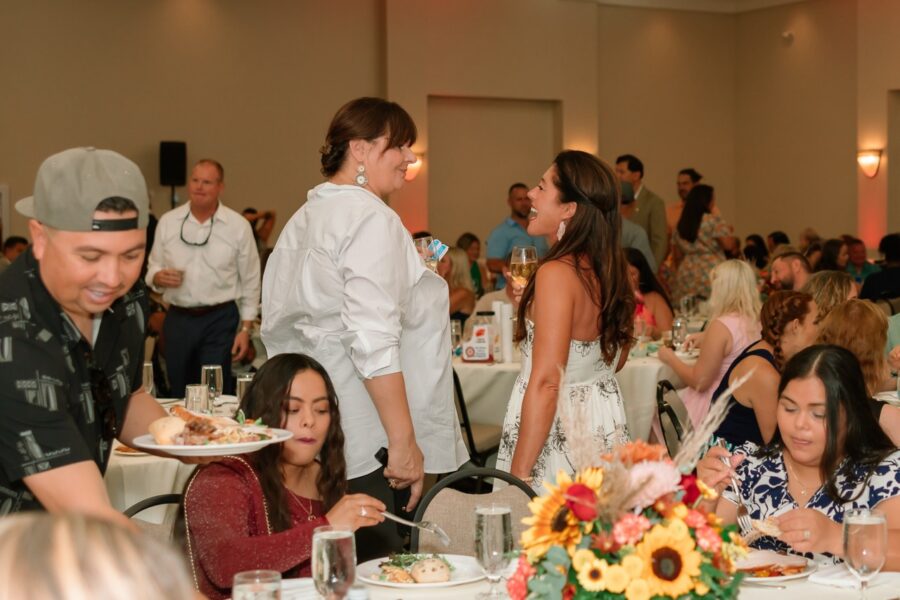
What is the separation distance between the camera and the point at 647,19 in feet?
51.2

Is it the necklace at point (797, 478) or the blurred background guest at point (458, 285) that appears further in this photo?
the blurred background guest at point (458, 285)

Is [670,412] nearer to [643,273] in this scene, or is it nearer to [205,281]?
[643,273]

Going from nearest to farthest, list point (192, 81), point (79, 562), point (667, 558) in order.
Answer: point (79, 562)
point (667, 558)
point (192, 81)

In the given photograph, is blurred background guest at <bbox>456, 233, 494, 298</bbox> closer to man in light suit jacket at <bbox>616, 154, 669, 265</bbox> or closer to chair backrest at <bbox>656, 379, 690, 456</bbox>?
man in light suit jacket at <bbox>616, 154, 669, 265</bbox>

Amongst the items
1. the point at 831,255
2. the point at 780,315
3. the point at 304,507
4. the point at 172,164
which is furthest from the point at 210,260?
the point at 831,255

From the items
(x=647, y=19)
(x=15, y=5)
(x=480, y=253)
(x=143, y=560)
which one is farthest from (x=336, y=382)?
(x=647, y=19)

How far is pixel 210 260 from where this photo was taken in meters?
7.44

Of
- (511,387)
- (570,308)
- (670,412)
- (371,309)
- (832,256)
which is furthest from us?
(832,256)

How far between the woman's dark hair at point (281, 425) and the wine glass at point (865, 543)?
1.31m

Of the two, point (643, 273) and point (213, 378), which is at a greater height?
point (643, 273)

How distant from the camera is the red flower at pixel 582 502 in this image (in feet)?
6.42

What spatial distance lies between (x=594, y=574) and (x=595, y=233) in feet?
5.81

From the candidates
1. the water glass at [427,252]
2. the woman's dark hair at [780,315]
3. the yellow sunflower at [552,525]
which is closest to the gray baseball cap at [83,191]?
the yellow sunflower at [552,525]

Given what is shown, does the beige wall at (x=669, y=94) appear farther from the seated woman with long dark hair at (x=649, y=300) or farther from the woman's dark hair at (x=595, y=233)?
the woman's dark hair at (x=595, y=233)
